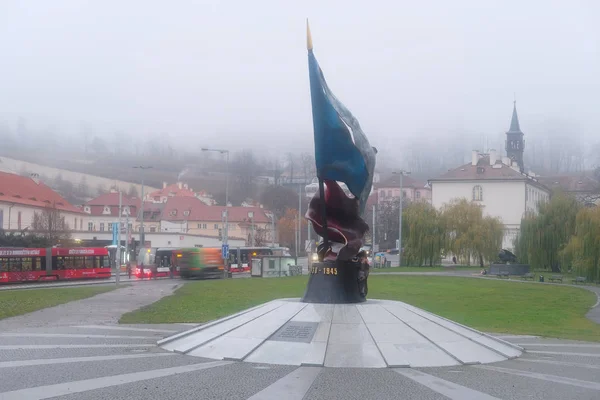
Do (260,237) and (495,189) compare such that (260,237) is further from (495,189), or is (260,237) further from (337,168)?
(337,168)

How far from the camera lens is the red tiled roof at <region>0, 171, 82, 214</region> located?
74.2 metres

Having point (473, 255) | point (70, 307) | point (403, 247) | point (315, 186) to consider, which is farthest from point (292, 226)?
point (315, 186)

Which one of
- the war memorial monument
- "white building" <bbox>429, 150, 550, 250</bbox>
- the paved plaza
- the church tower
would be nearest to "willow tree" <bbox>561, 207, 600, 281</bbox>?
the paved plaza

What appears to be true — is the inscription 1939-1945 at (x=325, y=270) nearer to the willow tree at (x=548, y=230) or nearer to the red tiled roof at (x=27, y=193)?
the willow tree at (x=548, y=230)

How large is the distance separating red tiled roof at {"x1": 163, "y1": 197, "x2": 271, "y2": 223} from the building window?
94.1ft

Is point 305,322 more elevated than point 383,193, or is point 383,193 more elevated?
point 383,193

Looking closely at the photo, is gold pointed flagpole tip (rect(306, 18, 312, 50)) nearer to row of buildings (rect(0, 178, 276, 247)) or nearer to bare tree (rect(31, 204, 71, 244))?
bare tree (rect(31, 204, 71, 244))

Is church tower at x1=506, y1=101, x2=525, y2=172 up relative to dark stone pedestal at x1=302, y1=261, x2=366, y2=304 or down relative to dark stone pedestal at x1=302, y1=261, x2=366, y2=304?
up

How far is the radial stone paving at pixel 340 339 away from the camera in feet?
44.8

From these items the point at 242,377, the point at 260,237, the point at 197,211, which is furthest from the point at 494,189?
the point at 242,377

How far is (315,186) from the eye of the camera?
819 inches

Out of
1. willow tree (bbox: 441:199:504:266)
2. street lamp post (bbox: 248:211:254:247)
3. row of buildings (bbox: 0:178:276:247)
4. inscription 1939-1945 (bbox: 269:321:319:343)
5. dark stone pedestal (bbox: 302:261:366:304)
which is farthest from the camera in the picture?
street lamp post (bbox: 248:211:254:247)

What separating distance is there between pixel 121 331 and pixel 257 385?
9635mm

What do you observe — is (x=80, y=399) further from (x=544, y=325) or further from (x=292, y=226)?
(x=292, y=226)
